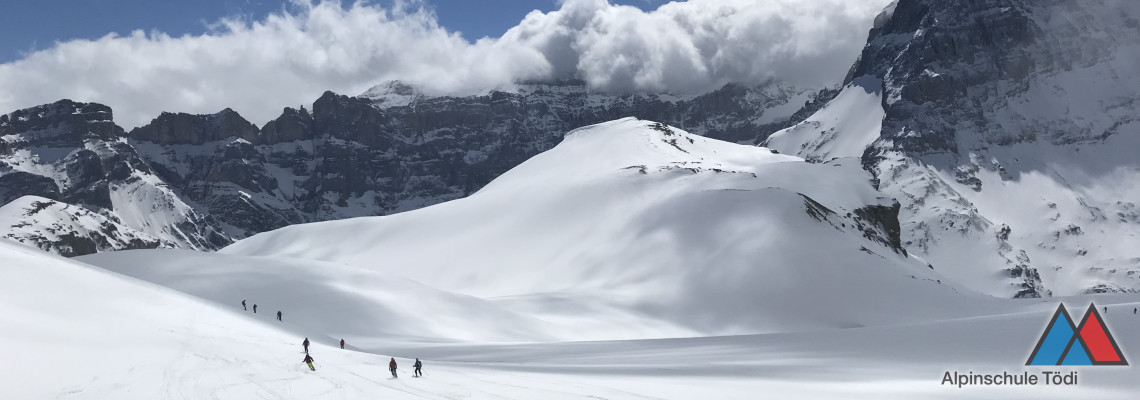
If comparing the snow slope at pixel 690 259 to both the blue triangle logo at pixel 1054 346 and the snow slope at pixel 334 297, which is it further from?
the blue triangle logo at pixel 1054 346

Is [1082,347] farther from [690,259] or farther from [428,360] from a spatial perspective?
[690,259]

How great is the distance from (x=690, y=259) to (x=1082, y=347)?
102100mm

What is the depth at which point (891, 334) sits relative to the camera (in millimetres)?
76562

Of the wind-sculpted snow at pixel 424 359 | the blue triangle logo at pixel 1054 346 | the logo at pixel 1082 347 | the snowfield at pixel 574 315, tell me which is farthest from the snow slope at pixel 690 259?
the logo at pixel 1082 347

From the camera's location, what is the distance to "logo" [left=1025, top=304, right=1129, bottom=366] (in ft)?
167

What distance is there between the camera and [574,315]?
12456 centimetres

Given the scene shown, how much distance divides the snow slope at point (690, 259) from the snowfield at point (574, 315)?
50 centimetres

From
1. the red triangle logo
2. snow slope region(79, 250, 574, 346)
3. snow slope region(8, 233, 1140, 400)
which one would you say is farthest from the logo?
snow slope region(79, 250, 574, 346)

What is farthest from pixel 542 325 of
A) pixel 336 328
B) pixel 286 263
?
pixel 286 263

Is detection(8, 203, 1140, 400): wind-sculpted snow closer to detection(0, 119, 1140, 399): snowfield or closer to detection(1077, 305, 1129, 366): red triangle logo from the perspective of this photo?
detection(0, 119, 1140, 399): snowfield

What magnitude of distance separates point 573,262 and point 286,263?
1974 inches

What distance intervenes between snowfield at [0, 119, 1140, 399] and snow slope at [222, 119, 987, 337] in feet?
1.65

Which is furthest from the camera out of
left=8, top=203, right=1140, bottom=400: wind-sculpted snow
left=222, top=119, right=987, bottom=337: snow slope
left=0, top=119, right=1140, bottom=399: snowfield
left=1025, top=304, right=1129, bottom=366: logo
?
left=222, top=119, right=987, bottom=337: snow slope

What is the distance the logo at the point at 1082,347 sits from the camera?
167 ft
